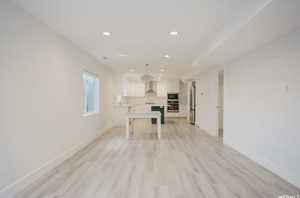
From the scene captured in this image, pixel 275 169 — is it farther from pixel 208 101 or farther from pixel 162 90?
pixel 162 90

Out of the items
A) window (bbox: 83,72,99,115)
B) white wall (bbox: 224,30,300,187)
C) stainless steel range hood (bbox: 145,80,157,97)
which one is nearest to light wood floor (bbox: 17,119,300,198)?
white wall (bbox: 224,30,300,187)

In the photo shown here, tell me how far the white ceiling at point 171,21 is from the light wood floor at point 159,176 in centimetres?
231

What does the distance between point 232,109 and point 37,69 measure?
4.40 metres

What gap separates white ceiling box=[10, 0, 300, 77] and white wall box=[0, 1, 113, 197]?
315 millimetres

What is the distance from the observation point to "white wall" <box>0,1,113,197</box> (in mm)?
2006

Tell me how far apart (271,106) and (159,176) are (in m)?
2.35

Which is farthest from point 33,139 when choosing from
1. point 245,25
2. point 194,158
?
point 245,25

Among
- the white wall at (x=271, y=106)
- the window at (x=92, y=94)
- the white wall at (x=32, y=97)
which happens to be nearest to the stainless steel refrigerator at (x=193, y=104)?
the white wall at (x=271, y=106)

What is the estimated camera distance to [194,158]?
344cm

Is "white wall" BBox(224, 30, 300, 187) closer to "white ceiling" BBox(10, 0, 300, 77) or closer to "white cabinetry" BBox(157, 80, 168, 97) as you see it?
"white ceiling" BBox(10, 0, 300, 77)

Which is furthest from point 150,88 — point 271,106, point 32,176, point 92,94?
point 32,176

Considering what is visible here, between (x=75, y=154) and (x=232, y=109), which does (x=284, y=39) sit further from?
(x=75, y=154)

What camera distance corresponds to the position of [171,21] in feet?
8.58

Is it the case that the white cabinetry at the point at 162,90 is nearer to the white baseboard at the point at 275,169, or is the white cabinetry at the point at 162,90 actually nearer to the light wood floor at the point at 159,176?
the light wood floor at the point at 159,176
